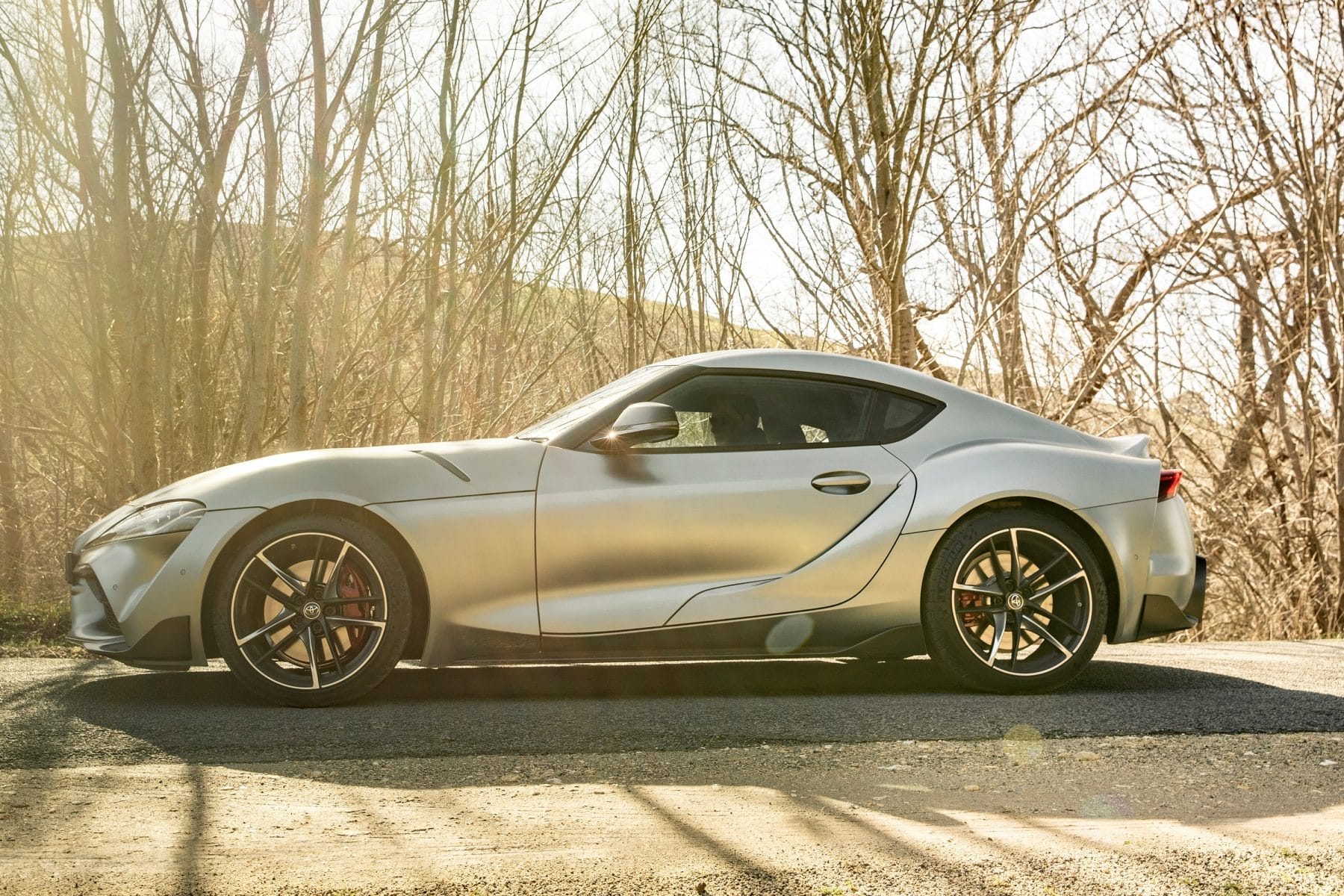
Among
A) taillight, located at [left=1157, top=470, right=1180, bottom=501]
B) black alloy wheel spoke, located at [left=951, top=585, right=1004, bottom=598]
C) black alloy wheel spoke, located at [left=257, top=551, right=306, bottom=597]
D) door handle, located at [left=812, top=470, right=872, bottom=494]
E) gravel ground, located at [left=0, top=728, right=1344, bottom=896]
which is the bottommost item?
gravel ground, located at [left=0, top=728, right=1344, bottom=896]

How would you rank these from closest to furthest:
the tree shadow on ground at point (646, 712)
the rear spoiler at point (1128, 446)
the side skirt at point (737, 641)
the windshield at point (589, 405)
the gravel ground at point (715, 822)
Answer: the gravel ground at point (715, 822), the tree shadow on ground at point (646, 712), the side skirt at point (737, 641), the windshield at point (589, 405), the rear spoiler at point (1128, 446)

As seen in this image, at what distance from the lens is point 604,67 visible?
12.0m

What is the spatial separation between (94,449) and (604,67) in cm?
648

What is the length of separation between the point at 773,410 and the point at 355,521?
180 cm

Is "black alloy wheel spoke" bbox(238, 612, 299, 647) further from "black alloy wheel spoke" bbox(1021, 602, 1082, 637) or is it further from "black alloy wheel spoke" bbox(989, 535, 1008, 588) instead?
"black alloy wheel spoke" bbox(1021, 602, 1082, 637)

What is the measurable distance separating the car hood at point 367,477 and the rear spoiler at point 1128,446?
253 centimetres

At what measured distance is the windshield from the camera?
5.25m

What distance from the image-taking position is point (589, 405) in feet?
17.6

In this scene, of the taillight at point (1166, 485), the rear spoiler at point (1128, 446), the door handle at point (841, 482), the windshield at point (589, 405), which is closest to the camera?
the door handle at point (841, 482)

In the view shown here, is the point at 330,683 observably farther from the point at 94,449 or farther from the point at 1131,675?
the point at 94,449

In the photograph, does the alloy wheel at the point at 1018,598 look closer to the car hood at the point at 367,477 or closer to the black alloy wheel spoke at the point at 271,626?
the car hood at the point at 367,477

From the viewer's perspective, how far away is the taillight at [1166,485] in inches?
211

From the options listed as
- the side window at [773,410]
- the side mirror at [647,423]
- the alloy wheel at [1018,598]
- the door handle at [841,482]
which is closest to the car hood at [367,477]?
the side mirror at [647,423]

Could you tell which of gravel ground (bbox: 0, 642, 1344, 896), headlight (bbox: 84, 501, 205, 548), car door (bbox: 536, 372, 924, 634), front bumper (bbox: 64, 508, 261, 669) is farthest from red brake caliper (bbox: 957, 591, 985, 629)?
headlight (bbox: 84, 501, 205, 548)
